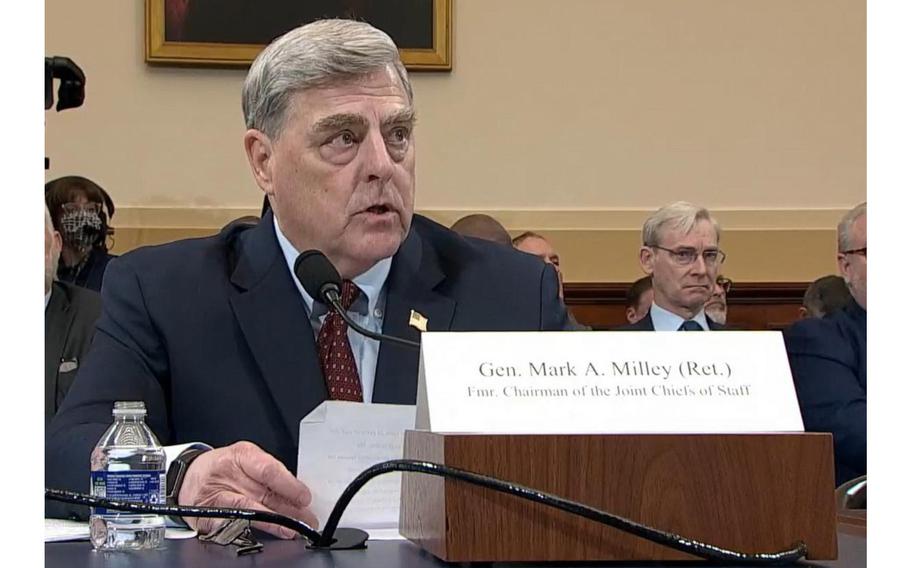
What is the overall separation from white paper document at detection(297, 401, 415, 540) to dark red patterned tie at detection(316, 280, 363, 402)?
0.51 m

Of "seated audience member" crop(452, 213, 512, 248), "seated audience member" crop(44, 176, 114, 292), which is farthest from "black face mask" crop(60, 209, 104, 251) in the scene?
"seated audience member" crop(452, 213, 512, 248)

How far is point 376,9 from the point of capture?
657 cm

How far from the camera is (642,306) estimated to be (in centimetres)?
595

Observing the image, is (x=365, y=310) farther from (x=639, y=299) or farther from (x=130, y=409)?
(x=639, y=299)

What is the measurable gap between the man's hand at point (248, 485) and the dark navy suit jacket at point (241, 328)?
0.41m

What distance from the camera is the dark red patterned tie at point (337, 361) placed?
Answer: 6.70 ft

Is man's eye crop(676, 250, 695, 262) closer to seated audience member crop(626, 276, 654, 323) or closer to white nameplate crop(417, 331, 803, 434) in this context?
seated audience member crop(626, 276, 654, 323)

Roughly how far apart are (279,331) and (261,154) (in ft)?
1.21

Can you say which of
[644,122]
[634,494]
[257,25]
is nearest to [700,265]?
[644,122]

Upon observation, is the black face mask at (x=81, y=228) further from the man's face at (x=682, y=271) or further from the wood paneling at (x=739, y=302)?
the wood paneling at (x=739, y=302)

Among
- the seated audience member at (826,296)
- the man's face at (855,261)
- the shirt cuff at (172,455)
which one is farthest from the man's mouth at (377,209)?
the seated audience member at (826,296)

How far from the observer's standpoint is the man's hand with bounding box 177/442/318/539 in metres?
1.48

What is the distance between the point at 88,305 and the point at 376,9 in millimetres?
3224
